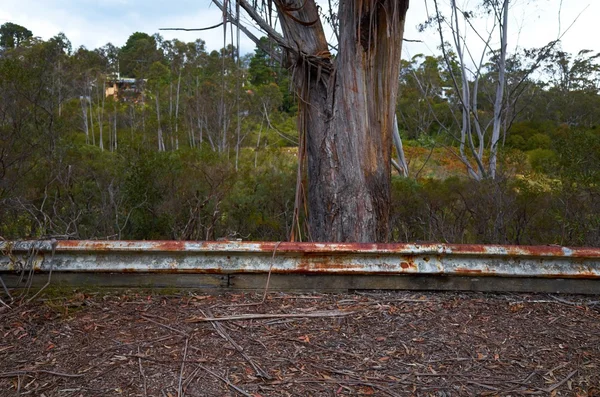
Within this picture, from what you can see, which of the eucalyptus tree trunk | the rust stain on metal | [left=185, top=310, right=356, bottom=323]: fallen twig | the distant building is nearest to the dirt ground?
[left=185, top=310, right=356, bottom=323]: fallen twig

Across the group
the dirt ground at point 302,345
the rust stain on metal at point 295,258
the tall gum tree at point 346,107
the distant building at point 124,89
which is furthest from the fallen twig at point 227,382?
the distant building at point 124,89

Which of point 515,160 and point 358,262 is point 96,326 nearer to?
point 358,262

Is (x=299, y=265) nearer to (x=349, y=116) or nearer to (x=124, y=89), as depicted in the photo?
(x=349, y=116)

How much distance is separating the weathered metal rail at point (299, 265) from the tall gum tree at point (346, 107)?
1.56 meters

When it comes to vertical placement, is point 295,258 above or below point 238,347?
above

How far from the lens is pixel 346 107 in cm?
448

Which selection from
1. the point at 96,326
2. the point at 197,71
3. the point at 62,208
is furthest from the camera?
the point at 197,71

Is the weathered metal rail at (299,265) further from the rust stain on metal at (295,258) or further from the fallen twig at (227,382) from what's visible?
the fallen twig at (227,382)

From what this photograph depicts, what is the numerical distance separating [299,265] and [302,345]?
0.57 metres

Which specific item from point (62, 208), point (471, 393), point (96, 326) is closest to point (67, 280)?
point (96, 326)

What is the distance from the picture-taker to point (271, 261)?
9.30ft

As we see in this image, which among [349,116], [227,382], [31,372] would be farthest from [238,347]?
[349,116]

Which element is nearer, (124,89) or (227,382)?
(227,382)

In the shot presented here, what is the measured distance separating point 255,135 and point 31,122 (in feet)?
88.5
